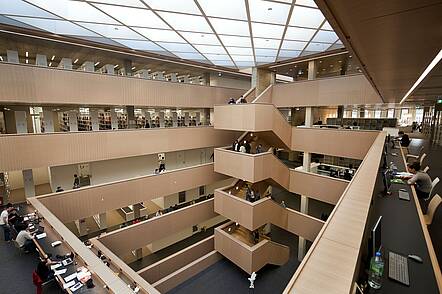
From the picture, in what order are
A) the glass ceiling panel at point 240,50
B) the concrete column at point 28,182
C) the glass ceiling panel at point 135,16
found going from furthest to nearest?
the glass ceiling panel at point 240,50 → the concrete column at point 28,182 → the glass ceiling panel at point 135,16

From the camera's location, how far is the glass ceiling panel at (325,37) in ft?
24.3

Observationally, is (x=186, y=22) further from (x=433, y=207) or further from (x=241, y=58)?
(x=433, y=207)

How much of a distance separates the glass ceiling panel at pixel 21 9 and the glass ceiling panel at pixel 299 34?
7187 millimetres

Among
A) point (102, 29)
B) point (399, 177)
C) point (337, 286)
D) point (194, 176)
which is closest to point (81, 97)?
point (102, 29)

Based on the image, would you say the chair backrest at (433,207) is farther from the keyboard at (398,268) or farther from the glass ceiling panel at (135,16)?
the glass ceiling panel at (135,16)

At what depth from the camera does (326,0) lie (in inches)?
74.5

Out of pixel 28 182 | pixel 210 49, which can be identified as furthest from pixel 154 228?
pixel 210 49

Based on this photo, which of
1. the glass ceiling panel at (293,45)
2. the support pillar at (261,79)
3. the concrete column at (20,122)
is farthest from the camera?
the support pillar at (261,79)

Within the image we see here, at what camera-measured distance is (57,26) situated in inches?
283

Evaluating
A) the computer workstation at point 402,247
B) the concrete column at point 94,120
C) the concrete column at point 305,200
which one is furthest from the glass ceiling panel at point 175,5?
the concrete column at point 305,200

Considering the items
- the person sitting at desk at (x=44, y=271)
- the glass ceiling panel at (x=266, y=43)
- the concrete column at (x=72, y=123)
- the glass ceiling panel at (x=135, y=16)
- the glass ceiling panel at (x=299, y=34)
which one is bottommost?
the person sitting at desk at (x=44, y=271)

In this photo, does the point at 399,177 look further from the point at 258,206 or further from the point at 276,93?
the point at 276,93

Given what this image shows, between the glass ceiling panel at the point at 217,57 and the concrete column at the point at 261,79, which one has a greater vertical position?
the glass ceiling panel at the point at 217,57

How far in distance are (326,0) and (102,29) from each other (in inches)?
311
